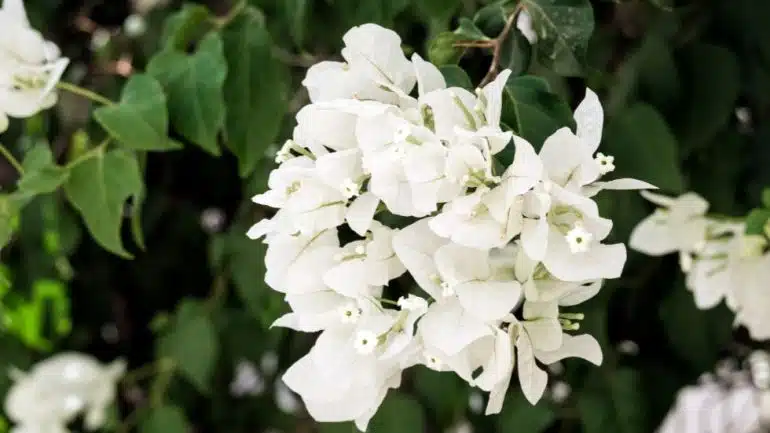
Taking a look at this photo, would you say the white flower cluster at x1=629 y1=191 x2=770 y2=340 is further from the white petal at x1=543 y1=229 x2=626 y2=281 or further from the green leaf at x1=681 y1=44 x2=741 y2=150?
the white petal at x1=543 y1=229 x2=626 y2=281

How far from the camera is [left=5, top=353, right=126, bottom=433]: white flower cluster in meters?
0.86

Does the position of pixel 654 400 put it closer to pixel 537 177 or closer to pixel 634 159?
pixel 634 159

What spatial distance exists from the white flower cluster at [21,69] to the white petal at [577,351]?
306 millimetres

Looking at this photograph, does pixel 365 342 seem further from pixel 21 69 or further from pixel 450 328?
pixel 21 69

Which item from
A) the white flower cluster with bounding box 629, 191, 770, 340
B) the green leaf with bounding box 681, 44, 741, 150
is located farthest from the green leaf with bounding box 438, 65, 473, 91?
the green leaf with bounding box 681, 44, 741, 150

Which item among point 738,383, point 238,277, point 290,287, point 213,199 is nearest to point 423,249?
point 290,287

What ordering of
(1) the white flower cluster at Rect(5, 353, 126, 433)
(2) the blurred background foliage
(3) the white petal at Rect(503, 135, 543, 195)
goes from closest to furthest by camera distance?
1. (3) the white petal at Rect(503, 135, 543, 195)
2. (2) the blurred background foliage
3. (1) the white flower cluster at Rect(5, 353, 126, 433)

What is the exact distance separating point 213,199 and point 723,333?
55 centimetres

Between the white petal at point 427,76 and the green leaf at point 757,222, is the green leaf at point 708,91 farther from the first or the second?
the white petal at point 427,76

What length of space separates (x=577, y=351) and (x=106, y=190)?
0.95 feet

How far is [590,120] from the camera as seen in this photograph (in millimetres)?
→ 336

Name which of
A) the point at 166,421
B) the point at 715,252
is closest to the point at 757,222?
the point at 715,252

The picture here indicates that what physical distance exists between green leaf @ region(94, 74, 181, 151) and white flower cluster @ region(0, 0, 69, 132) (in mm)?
31

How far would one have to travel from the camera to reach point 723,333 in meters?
0.69
